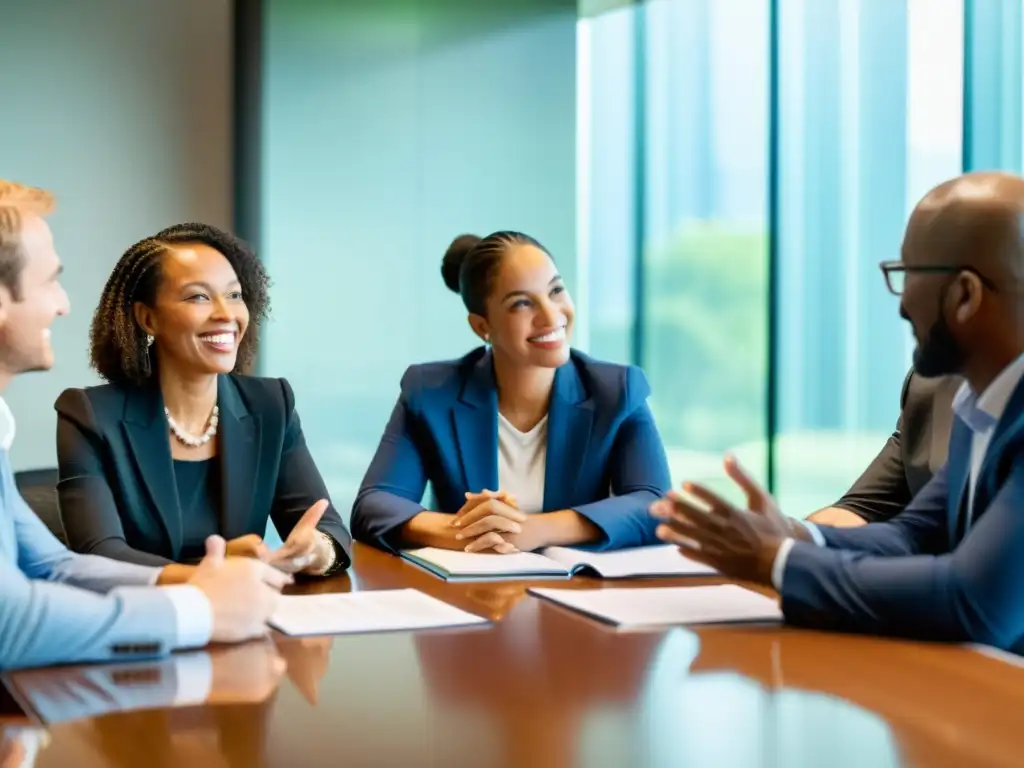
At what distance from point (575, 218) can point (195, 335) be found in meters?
4.54

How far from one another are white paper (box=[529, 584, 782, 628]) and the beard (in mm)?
448

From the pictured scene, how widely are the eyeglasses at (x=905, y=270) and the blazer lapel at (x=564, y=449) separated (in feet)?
3.46

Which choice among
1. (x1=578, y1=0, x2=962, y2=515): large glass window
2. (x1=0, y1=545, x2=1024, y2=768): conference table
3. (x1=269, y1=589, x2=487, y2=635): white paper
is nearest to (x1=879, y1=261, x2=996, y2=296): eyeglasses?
(x1=0, y1=545, x2=1024, y2=768): conference table

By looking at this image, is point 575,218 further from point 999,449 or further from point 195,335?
point 999,449

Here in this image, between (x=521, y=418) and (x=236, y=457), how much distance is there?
76 centimetres

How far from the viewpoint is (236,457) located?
2.67 metres

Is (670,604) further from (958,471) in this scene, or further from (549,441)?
(549,441)

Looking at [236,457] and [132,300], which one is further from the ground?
[132,300]

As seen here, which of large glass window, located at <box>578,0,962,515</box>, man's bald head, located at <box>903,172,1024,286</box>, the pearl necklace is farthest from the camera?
large glass window, located at <box>578,0,962,515</box>

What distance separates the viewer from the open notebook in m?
2.40

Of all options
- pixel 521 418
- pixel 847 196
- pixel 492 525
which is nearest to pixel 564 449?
pixel 521 418

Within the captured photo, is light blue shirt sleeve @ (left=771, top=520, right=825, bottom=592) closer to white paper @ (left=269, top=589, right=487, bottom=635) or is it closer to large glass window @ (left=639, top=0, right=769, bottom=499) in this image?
white paper @ (left=269, top=589, right=487, bottom=635)

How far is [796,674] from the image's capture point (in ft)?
5.48

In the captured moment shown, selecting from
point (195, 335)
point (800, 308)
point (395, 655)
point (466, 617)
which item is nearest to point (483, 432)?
point (195, 335)
